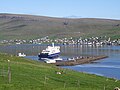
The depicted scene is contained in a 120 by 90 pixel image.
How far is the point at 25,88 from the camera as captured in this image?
1312 inches

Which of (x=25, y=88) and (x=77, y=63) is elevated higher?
(x=25, y=88)

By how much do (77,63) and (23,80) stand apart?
8776 centimetres

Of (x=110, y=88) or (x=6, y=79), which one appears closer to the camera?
(x=6, y=79)

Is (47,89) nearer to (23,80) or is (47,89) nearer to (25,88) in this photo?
(25,88)

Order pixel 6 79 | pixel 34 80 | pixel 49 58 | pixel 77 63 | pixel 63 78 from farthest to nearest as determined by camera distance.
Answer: pixel 49 58 → pixel 77 63 → pixel 63 78 → pixel 34 80 → pixel 6 79

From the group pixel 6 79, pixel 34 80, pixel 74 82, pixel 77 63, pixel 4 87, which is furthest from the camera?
pixel 77 63

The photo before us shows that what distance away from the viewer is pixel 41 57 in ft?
485

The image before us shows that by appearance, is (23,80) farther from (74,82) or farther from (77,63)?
(77,63)

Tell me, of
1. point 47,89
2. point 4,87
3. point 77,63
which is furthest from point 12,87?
point 77,63

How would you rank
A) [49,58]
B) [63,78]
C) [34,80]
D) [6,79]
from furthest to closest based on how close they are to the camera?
1. [49,58]
2. [63,78]
3. [34,80]
4. [6,79]

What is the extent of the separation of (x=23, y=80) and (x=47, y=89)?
31.5 ft

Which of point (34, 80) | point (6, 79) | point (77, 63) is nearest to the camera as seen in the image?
point (6, 79)

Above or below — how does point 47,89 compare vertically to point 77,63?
above

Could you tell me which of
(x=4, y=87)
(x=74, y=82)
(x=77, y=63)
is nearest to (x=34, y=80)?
(x=74, y=82)
